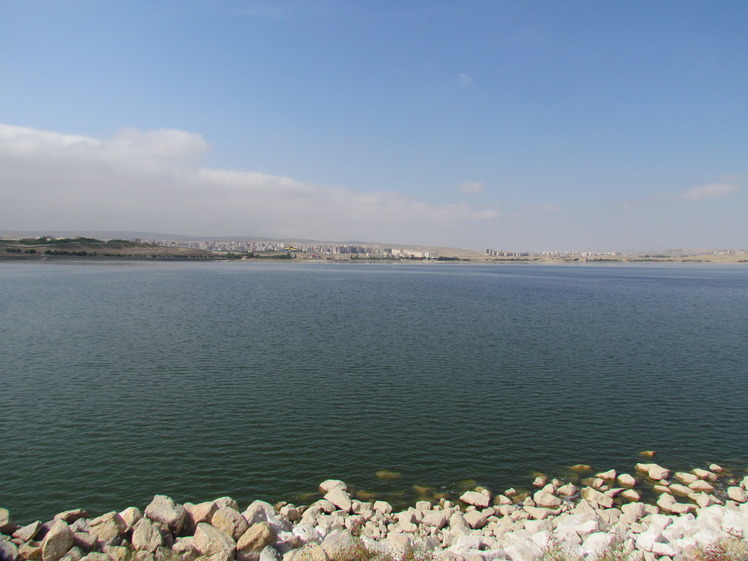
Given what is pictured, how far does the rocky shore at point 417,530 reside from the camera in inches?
372

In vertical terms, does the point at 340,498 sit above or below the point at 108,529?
below

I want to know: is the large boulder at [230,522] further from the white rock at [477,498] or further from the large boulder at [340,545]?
the white rock at [477,498]

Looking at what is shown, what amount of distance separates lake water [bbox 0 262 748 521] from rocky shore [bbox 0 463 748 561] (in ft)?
4.45

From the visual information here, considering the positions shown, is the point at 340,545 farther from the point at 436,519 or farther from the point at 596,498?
the point at 596,498

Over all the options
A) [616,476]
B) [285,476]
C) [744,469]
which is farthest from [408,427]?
[744,469]

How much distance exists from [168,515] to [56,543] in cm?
204

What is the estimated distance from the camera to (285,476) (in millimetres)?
13625

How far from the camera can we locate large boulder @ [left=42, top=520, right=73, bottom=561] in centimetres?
920

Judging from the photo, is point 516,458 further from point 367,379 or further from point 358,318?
point 358,318

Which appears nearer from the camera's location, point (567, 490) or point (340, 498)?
point (340, 498)

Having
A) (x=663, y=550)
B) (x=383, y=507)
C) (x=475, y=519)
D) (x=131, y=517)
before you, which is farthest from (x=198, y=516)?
(x=663, y=550)

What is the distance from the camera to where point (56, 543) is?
9312mm

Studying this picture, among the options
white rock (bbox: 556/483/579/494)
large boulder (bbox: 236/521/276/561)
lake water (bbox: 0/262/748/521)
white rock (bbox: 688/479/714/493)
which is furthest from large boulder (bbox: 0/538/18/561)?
white rock (bbox: 688/479/714/493)

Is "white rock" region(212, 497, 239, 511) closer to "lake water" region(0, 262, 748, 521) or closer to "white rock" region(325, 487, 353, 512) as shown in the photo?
"lake water" region(0, 262, 748, 521)
